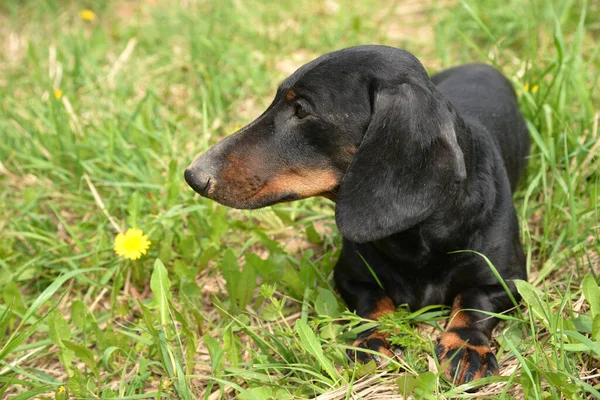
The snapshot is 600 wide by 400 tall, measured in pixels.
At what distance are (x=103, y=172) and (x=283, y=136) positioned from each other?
1.68 metres

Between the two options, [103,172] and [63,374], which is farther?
[103,172]

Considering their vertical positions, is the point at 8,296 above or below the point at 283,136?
below

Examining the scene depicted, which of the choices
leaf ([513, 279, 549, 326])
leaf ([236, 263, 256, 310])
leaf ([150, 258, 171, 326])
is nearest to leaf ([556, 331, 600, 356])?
leaf ([513, 279, 549, 326])

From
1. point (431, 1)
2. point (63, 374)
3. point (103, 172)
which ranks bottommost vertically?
point (63, 374)

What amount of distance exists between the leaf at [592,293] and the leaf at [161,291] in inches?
59.7

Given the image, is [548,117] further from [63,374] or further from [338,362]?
[63,374]

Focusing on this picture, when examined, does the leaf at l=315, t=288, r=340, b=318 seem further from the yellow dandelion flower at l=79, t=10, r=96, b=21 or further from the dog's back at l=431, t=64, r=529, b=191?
the yellow dandelion flower at l=79, t=10, r=96, b=21

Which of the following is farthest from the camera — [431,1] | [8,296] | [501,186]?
[431,1]

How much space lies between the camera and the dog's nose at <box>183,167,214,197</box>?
7.92 ft

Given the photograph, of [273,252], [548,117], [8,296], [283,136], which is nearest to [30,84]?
[8,296]

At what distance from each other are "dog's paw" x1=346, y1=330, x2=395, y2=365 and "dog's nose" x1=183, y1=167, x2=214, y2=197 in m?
0.80

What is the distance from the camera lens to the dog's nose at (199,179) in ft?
7.92

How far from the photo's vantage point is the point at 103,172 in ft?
12.2

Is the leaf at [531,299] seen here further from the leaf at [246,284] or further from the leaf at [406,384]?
the leaf at [246,284]
